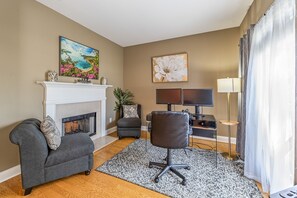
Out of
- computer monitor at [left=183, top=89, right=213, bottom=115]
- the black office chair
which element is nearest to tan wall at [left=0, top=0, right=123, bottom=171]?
the black office chair

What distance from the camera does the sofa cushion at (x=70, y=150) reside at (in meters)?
1.77

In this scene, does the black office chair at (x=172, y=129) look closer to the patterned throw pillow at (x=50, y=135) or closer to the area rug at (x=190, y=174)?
the area rug at (x=190, y=174)

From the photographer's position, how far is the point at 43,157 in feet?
5.57

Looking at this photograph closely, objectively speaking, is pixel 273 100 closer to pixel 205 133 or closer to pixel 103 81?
pixel 205 133

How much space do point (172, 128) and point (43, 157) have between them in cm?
164

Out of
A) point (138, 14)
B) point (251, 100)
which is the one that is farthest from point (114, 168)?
point (138, 14)

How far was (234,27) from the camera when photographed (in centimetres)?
318

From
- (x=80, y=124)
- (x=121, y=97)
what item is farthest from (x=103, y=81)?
(x=80, y=124)

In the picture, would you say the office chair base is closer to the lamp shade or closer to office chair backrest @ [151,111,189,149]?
office chair backrest @ [151,111,189,149]

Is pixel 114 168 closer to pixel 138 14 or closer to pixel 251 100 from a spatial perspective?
pixel 251 100

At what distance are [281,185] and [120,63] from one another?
4.26 meters

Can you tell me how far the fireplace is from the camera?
113 inches

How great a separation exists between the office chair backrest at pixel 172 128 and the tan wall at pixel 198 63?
188 centimetres

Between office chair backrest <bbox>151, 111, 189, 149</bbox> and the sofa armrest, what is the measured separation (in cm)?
147
